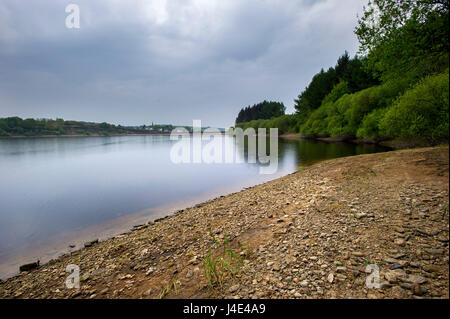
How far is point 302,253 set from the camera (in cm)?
419

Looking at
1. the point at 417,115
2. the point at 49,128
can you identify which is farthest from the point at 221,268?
the point at 49,128

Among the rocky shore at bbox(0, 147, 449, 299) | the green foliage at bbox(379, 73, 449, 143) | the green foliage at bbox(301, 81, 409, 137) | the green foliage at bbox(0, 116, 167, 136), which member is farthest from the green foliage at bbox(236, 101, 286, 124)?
the rocky shore at bbox(0, 147, 449, 299)

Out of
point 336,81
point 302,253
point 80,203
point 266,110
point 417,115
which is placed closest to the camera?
point 302,253

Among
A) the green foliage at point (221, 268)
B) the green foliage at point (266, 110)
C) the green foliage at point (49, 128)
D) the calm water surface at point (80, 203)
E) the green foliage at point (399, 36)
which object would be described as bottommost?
the calm water surface at point (80, 203)

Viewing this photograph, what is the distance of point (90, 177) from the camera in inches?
880

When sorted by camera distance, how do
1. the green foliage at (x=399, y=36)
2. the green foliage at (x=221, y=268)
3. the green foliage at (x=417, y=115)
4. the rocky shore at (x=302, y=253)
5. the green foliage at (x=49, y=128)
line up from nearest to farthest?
the rocky shore at (x=302, y=253) → the green foliage at (x=221, y=268) → the green foliage at (x=399, y=36) → the green foliage at (x=417, y=115) → the green foliage at (x=49, y=128)

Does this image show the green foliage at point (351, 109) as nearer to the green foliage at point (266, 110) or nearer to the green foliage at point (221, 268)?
the green foliage at point (221, 268)

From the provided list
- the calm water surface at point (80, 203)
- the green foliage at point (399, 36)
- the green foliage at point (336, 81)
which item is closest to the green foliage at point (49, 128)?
the calm water surface at point (80, 203)

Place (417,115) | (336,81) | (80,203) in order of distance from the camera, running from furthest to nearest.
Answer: (336,81)
(417,115)
(80,203)

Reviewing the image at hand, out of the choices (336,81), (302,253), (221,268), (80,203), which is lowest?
(80,203)

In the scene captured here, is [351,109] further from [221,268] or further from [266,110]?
[266,110]

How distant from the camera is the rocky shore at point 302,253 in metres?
3.06

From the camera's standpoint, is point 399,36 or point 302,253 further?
point 399,36
